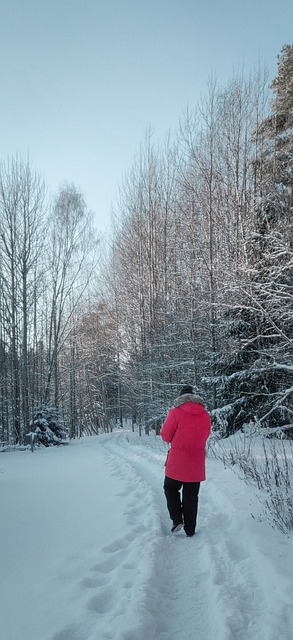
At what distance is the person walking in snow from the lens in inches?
175

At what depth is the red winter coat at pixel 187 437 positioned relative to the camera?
4.48 metres

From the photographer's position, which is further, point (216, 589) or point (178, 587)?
point (178, 587)

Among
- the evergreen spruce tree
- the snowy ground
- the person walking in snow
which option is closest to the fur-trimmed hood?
the person walking in snow

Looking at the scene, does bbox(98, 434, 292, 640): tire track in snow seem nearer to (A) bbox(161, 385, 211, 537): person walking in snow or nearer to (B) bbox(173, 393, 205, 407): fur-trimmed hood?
(A) bbox(161, 385, 211, 537): person walking in snow

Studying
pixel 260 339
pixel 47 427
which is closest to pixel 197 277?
pixel 260 339

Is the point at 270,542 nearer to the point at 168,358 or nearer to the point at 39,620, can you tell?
the point at 39,620

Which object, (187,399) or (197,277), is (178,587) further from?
(197,277)

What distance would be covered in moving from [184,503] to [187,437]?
77cm

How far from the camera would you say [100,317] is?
28672 millimetres

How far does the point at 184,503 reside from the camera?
4445 mm

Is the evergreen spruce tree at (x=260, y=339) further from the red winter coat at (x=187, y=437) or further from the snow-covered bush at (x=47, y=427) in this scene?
the snow-covered bush at (x=47, y=427)

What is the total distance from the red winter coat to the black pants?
11cm

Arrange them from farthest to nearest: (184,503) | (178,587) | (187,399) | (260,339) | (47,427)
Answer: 1. (47,427)
2. (260,339)
3. (187,399)
4. (184,503)
5. (178,587)

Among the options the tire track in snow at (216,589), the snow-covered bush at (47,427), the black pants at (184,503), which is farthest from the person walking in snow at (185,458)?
the snow-covered bush at (47,427)
